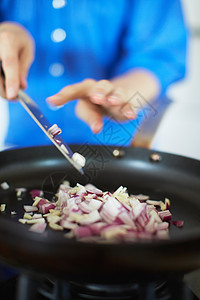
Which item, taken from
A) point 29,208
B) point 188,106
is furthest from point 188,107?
point 29,208

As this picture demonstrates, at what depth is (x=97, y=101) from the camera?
0.77 m

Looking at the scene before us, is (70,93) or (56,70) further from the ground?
(56,70)

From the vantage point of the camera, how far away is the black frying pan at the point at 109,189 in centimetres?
41

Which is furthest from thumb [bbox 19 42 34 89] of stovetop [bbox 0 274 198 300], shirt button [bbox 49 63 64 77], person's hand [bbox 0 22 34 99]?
stovetop [bbox 0 274 198 300]

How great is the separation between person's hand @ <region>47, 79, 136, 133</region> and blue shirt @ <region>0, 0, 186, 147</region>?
0.45 meters

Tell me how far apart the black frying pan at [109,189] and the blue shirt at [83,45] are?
41cm

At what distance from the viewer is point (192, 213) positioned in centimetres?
70

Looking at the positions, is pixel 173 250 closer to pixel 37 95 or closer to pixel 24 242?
pixel 24 242

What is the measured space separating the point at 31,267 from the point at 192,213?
0.38 meters

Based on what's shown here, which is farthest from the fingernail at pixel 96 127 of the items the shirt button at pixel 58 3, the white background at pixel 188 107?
the white background at pixel 188 107

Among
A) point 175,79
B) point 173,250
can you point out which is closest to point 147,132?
point 175,79

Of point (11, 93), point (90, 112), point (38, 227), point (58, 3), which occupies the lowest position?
point (38, 227)

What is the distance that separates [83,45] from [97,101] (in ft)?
2.08

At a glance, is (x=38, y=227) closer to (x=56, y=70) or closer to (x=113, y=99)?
(x=113, y=99)
